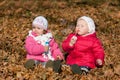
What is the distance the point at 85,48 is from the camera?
7578 mm

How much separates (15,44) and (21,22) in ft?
7.39

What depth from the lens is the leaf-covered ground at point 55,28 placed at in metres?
7.47

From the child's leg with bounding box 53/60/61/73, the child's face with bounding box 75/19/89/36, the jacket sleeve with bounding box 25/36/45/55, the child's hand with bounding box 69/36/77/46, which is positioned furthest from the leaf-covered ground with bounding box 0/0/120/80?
the child's face with bounding box 75/19/89/36

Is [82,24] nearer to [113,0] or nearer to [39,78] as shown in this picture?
[39,78]

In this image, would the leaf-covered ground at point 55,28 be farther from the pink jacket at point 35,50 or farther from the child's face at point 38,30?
the child's face at point 38,30

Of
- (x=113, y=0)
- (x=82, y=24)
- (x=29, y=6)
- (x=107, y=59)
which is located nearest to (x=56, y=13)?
(x=29, y=6)

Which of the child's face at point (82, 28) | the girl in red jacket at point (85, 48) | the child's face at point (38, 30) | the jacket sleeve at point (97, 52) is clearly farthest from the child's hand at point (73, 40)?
the child's face at point (38, 30)

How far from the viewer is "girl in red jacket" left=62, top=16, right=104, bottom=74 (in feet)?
24.6

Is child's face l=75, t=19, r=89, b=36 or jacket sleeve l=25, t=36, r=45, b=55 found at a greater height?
child's face l=75, t=19, r=89, b=36

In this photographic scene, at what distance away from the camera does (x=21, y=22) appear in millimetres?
11516

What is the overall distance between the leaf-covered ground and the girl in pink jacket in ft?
0.84

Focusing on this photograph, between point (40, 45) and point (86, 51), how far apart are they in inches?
39.7

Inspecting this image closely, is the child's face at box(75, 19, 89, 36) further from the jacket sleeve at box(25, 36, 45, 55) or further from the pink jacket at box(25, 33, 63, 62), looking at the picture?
the jacket sleeve at box(25, 36, 45, 55)

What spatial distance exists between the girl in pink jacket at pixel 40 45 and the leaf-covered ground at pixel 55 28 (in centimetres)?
26
